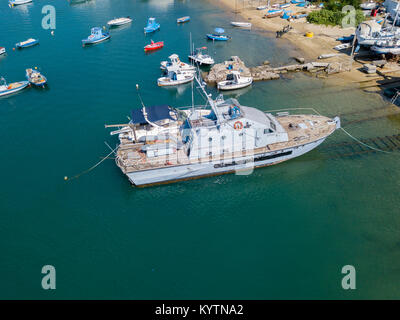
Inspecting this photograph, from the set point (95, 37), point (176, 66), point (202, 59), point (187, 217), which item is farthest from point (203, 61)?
point (187, 217)

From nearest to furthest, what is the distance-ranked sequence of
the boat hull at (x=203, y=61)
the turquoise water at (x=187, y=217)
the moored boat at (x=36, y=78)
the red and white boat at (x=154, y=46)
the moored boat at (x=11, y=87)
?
the turquoise water at (x=187, y=217) < the moored boat at (x=11, y=87) < the moored boat at (x=36, y=78) < the boat hull at (x=203, y=61) < the red and white boat at (x=154, y=46)

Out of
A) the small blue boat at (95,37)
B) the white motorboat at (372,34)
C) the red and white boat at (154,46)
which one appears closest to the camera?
the white motorboat at (372,34)

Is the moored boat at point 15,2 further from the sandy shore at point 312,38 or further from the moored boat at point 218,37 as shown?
the moored boat at point 218,37

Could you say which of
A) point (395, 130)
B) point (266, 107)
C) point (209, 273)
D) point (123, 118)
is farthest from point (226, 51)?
point (209, 273)

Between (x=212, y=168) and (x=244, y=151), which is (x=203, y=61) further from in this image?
(x=212, y=168)

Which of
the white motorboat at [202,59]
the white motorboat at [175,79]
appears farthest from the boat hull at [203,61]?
the white motorboat at [175,79]

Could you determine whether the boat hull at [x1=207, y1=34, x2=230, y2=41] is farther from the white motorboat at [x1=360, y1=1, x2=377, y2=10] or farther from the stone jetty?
the white motorboat at [x1=360, y1=1, x2=377, y2=10]

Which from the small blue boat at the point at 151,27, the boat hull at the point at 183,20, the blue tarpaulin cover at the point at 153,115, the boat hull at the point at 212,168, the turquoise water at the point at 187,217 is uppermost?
the boat hull at the point at 183,20
